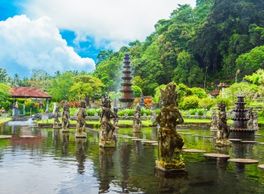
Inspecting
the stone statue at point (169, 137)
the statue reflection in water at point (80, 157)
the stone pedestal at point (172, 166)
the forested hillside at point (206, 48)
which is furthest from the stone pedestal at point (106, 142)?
the forested hillside at point (206, 48)

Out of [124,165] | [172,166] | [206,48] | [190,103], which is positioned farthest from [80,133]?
[206,48]

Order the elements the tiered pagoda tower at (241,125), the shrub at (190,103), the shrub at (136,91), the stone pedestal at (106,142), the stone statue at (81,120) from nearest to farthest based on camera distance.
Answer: the stone pedestal at (106,142) < the stone statue at (81,120) < the tiered pagoda tower at (241,125) < the shrub at (190,103) < the shrub at (136,91)

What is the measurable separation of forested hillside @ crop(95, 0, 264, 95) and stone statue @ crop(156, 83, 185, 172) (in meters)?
59.4

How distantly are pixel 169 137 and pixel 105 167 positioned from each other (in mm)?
2464

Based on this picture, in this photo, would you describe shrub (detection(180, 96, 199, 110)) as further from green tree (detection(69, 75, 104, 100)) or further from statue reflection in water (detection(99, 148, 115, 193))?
statue reflection in water (detection(99, 148, 115, 193))

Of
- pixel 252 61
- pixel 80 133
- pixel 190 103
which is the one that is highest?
pixel 252 61

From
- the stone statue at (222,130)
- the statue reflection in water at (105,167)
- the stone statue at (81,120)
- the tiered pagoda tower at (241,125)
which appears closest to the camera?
the statue reflection in water at (105,167)

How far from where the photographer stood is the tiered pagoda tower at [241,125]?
28508mm

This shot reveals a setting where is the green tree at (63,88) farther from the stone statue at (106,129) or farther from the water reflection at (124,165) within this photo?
the water reflection at (124,165)

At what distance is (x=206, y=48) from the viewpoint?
259ft

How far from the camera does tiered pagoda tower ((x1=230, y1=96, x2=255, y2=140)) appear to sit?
28508mm

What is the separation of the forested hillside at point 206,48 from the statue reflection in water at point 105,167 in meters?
56.0

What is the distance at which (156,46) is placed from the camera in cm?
8775

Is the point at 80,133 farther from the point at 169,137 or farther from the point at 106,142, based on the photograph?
the point at 169,137
